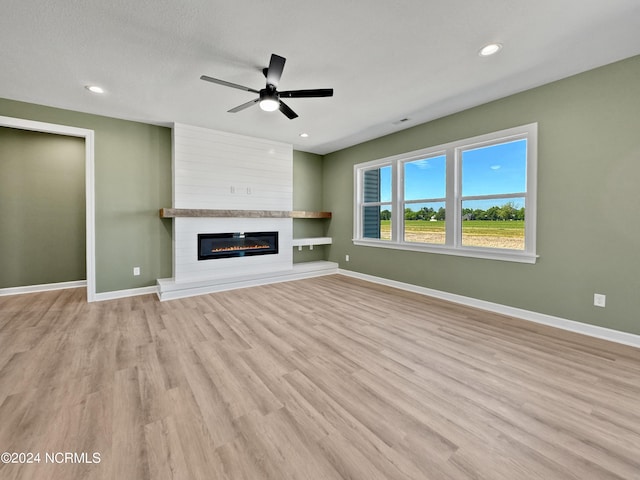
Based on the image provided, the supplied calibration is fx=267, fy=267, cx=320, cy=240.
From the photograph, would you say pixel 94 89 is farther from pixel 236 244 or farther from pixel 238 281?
pixel 238 281

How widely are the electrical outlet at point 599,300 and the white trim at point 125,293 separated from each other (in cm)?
573

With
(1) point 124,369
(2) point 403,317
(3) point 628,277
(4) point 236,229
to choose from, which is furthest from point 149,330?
(3) point 628,277

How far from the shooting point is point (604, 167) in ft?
8.75

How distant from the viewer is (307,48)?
2.38m

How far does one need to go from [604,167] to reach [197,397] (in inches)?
164

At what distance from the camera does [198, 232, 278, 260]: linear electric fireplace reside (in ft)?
15.2

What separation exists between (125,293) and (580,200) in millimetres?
6080

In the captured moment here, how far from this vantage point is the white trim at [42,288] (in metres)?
4.10

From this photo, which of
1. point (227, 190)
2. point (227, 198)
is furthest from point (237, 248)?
point (227, 190)

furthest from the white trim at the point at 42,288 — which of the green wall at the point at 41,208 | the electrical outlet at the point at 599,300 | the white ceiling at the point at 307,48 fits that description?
the electrical outlet at the point at 599,300

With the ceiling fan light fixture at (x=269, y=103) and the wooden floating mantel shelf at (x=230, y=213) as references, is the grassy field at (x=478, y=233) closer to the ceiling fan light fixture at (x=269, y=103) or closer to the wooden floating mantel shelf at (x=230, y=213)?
the wooden floating mantel shelf at (x=230, y=213)

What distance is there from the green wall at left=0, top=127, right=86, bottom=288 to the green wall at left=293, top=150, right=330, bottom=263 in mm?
3872

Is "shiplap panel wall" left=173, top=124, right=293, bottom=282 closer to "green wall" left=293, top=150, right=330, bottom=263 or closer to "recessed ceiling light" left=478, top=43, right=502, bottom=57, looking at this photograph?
"green wall" left=293, top=150, right=330, bottom=263

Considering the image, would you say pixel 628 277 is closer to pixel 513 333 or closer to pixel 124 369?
pixel 513 333
